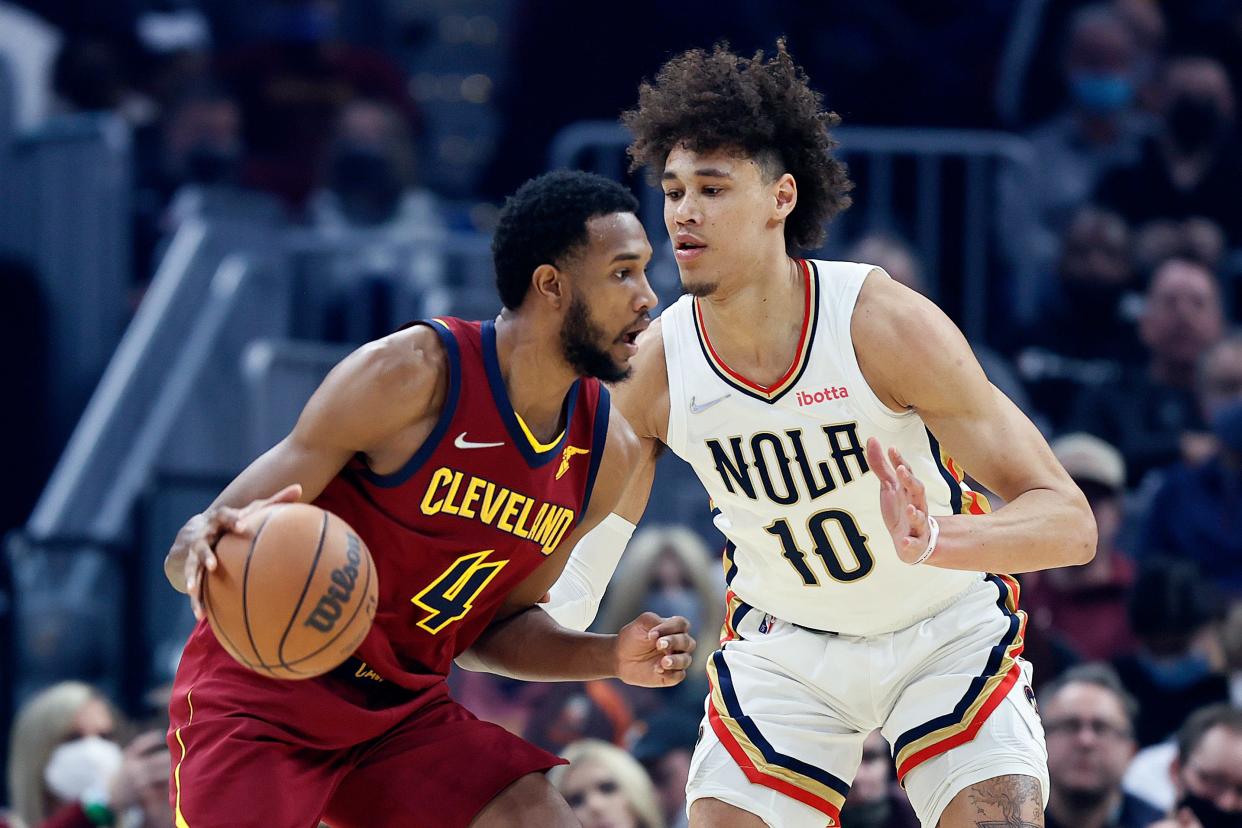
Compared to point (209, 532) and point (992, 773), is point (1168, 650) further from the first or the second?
point (209, 532)

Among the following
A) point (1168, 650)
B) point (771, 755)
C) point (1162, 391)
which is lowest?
point (1168, 650)

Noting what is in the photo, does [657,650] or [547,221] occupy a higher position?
[547,221]

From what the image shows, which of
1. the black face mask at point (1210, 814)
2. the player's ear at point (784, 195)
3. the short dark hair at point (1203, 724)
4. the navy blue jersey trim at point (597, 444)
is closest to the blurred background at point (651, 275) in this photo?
the short dark hair at point (1203, 724)

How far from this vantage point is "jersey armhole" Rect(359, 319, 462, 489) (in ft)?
14.6

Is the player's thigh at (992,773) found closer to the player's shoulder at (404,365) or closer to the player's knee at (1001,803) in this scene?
the player's knee at (1001,803)

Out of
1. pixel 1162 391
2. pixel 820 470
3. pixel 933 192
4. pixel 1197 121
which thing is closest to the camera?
pixel 820 470

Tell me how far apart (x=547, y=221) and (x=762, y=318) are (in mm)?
621

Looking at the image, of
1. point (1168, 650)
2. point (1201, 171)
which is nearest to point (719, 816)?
point (1168, 650)

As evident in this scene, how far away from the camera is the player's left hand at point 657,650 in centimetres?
446

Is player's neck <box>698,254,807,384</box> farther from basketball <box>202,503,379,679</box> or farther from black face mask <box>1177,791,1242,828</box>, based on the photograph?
black face mask <box>1177,791,1242,828</box>

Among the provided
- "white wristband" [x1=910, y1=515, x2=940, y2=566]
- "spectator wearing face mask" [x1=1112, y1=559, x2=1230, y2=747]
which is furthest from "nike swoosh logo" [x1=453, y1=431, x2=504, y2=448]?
"spectator wearing face mask" [x1=1112, y1=559, x2=1230, y2=747]

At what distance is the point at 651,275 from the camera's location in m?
8.45

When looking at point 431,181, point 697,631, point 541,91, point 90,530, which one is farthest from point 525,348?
point 431,181

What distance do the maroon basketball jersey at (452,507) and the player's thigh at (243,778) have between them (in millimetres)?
275
